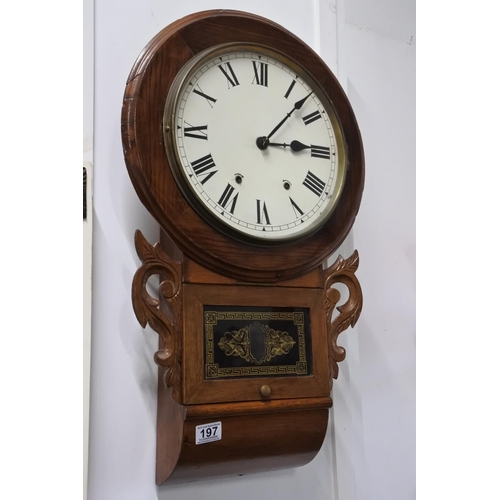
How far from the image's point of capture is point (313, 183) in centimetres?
107

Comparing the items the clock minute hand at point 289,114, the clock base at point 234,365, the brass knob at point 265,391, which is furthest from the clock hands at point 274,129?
the brass knob at point 265,391

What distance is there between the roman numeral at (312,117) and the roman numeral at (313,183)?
9cm

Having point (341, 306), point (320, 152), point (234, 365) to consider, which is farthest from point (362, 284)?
point (234, 365)

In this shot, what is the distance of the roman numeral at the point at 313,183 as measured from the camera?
1066 mm

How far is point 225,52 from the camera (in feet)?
3.32

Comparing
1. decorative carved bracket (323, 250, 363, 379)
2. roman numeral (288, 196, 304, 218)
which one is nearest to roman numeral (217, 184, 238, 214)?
roman numeral (288, 196, 304, 218)

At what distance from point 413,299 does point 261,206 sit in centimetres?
52

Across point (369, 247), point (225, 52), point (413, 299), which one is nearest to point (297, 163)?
point (225, 52)

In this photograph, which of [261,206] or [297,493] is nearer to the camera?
[261,206]

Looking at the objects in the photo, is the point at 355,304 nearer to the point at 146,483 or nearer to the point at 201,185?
the point at 201,185

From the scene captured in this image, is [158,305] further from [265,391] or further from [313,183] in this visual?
[313,183]

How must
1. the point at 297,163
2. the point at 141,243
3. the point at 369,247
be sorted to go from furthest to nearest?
1. the point at 369,247
2. the point at 297,163
3. the point at 141,243

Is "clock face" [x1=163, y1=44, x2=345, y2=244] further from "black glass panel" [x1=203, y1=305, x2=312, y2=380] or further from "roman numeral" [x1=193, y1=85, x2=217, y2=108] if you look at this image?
"black glass panel" [x1=203, y1=305, x2=312, y2=380]

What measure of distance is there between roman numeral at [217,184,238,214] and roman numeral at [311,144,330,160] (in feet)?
0.59
